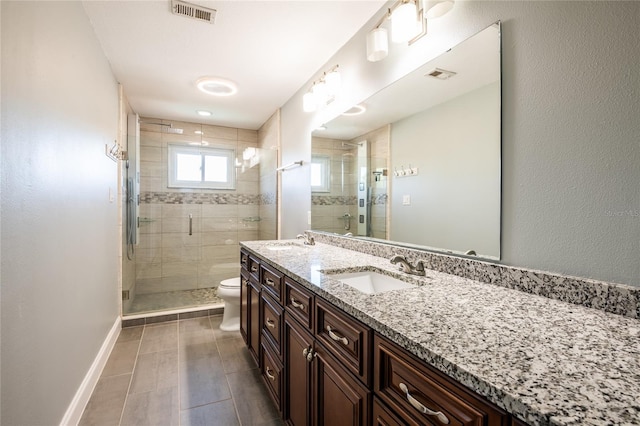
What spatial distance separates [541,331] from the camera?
690 millimetres

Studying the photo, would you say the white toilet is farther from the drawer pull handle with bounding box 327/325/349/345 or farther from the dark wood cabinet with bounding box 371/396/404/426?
the dark wood cabinet with bounding box 371/396/404/426

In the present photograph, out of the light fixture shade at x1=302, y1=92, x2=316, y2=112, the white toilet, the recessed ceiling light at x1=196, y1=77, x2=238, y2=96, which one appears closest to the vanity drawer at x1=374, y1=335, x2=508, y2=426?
the light fixture shade at x1=302, y1=92, x2=316, y2=112

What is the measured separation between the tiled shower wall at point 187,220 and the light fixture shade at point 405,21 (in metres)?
2.93

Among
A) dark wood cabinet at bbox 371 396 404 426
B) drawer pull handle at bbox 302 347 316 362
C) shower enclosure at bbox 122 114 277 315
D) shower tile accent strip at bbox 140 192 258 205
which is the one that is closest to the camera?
dark wood cabinet at bbox 371 396 404 426

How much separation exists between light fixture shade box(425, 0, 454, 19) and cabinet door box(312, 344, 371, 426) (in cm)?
145

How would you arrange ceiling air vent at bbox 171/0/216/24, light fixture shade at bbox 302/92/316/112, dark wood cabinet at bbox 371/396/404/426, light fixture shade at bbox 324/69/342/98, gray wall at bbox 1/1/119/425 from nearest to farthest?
dark wood cabinet at bbox 371/396/404/426 → gray wall at bbox 1/1/119/425 → ceiling air vent at bbox 171/0/216/24 → light fixture shade at bbox 324/69/342/98 → light fixture shade at bbox 302/92/316/112

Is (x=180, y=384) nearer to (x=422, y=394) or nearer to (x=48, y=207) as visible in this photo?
(x=48, y=207)

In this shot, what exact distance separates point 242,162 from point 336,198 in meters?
2.23

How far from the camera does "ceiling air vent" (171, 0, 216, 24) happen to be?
172 centimetres

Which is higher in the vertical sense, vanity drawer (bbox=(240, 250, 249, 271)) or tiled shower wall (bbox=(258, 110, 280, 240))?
tiled shower wall (bbox=(258, 110, 280, 240))

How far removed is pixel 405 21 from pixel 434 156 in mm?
659

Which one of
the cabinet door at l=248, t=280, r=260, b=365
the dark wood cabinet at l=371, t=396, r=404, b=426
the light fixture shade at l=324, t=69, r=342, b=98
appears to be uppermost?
the light fixture shade at l=324, t=69, r=342, b=98

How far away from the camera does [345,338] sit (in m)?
0.93

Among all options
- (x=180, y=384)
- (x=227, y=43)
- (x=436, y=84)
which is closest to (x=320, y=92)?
(x=227, y=43)
